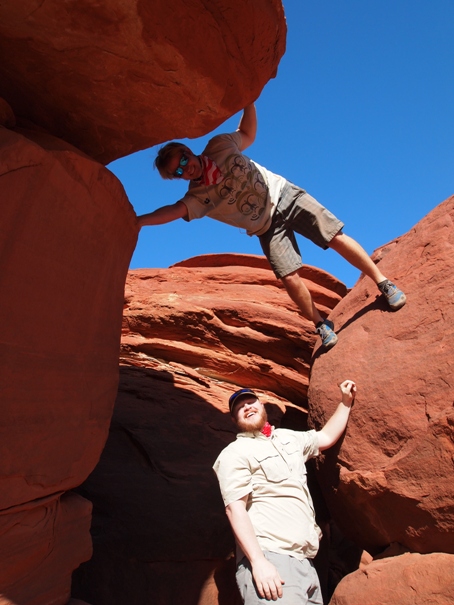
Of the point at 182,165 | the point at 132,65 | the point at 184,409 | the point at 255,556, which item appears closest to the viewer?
the point at 255,556

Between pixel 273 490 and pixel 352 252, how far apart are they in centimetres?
198

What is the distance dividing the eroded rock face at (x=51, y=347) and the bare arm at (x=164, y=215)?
36cm

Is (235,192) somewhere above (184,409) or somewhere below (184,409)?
above

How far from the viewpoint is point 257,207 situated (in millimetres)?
4156

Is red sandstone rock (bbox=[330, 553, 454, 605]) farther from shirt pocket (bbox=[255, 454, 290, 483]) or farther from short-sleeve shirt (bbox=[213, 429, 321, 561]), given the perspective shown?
shirt pocket (bbox=[255, 454, 290, 483])

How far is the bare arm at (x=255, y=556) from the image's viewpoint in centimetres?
263

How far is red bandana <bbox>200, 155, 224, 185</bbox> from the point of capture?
12.5 feet

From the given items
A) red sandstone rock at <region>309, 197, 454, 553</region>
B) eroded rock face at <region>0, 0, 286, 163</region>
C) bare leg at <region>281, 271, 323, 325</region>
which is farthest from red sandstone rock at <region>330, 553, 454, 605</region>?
eroded rock face at <region>0, 0, 286, 163</region>

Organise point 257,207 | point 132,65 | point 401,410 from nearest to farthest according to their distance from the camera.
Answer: point 132,65
point 401,410
point 257,207

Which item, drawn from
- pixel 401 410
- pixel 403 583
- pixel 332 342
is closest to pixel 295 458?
pixel 401 410

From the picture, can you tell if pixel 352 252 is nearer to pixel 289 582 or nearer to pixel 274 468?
pixel 274 468

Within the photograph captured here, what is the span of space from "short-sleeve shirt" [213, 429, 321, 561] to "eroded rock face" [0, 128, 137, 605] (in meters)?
0.76

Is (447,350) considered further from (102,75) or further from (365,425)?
(102,75)

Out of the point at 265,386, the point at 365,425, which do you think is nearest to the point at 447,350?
the point at 365,425
